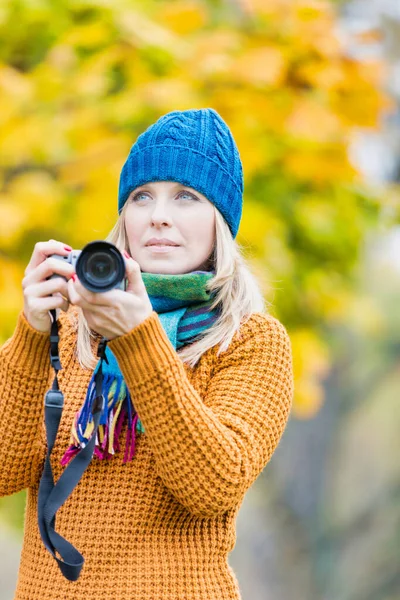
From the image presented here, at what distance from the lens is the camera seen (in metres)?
1.60

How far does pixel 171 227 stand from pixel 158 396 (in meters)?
0.48

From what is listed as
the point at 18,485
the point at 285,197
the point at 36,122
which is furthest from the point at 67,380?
the point at 285,197

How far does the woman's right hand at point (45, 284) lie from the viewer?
1.77 m

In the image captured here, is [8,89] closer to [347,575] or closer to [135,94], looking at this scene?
[135,94]

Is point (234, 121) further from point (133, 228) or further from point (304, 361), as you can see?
point (133, 228)

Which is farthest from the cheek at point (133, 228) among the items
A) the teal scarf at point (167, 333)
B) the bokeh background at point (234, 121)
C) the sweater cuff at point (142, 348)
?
the bokeh background at point (234, 121)

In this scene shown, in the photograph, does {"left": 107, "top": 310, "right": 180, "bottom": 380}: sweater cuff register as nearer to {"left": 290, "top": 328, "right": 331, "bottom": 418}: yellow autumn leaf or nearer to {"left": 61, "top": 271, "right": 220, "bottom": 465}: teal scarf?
{"left": 61, "top": 271, "right": 220, "bottom": 465}: teal scarf

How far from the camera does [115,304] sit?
5.36ft

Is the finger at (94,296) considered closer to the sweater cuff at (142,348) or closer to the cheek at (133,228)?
the sweater cuff at (142,348)

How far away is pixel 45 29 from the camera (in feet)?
12.4

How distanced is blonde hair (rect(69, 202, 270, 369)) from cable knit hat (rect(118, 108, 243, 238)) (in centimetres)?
6

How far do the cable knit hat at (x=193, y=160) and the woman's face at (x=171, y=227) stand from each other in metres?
0.03

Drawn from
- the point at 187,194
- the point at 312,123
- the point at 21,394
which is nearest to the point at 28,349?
the point at 21,394

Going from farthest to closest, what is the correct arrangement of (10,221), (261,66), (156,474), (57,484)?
(261,66)
(10,221)
(156,474)
(57,484)
